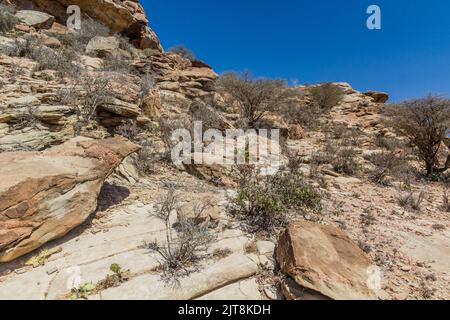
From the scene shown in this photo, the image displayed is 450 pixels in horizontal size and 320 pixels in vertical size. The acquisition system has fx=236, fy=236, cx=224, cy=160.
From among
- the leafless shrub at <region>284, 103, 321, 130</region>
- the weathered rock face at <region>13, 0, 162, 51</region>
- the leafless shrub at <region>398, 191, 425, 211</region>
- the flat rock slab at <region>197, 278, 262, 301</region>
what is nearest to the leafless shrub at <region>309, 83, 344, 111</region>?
the leafless shrub at <region>284, 103, 321, 130</region>

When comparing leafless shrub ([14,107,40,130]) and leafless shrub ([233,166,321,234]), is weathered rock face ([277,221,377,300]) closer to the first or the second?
leafless shrub ([233,166,321,234])

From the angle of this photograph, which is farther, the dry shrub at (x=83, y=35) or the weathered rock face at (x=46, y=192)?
the dry shrub at (x=83, y=35)

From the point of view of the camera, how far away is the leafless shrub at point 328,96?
18.5 metres

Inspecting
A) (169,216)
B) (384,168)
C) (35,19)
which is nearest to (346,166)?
(384,168)

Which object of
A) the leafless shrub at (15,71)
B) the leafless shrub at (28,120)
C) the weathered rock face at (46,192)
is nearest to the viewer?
the weathered rock face at (46,192)

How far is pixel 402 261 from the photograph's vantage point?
280 centimetres

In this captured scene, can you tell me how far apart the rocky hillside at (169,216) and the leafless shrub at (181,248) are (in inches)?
0.6

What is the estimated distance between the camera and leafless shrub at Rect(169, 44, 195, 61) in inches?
791

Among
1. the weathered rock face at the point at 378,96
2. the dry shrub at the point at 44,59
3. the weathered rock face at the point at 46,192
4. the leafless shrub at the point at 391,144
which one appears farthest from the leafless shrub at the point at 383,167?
the weathered rock face at the point at 378,96

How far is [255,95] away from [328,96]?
1008cm

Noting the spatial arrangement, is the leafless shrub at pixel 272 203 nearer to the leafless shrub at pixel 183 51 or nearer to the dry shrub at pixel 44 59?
the dry shrub at pixel 44 59

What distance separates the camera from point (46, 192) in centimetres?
247
